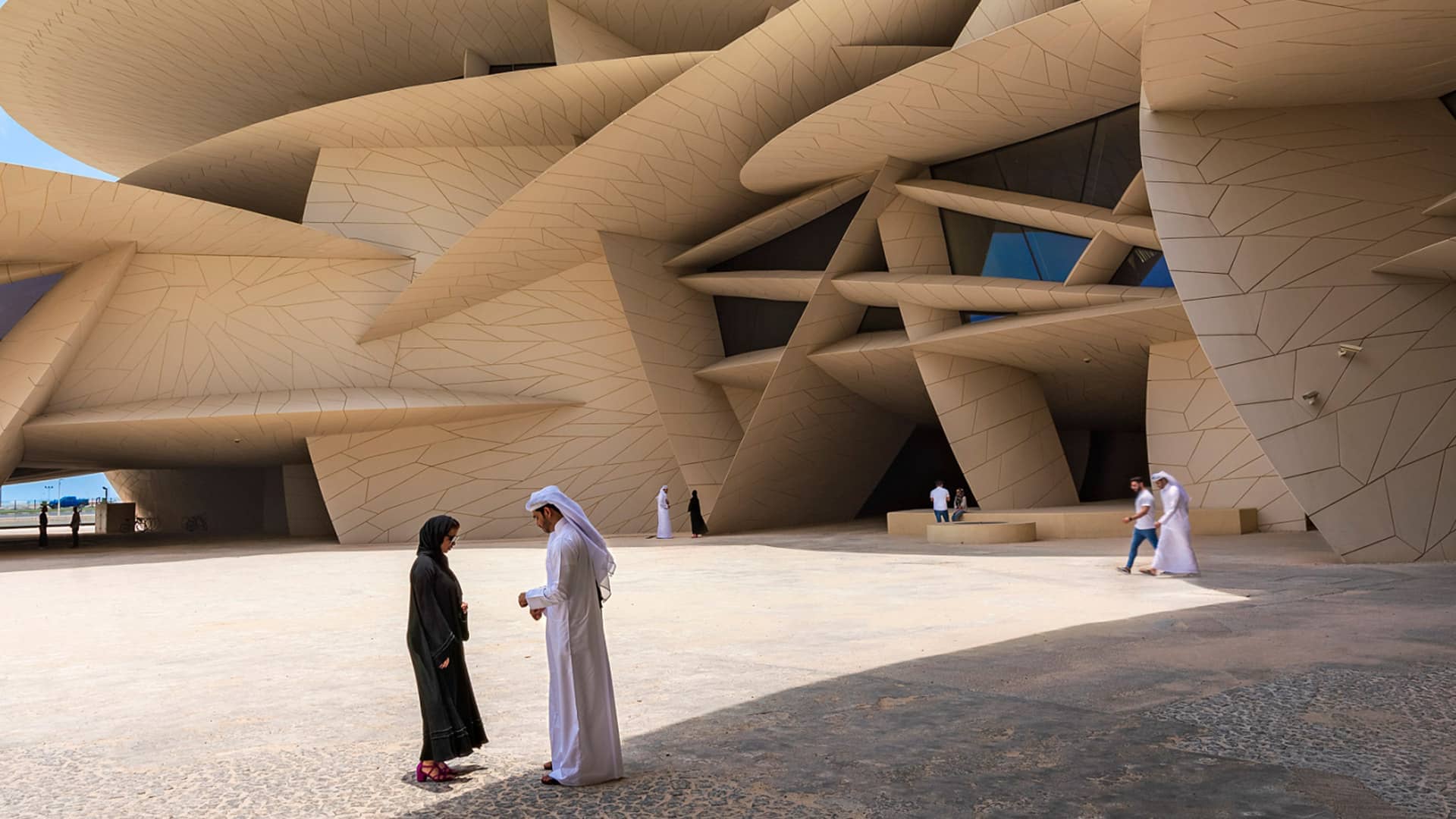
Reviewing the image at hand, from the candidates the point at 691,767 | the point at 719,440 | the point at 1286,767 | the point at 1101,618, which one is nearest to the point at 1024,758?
the point at 1286,767

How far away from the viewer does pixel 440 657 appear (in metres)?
4.44

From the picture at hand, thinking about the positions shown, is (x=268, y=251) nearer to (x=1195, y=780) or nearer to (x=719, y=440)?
(x=719, y=440)

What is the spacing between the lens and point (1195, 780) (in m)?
3.76

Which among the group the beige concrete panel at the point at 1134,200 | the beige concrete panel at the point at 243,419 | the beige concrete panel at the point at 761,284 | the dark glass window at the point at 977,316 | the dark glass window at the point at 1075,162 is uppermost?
the dark glass window at the point at 1075,162

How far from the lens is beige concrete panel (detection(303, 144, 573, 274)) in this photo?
22.6 meters

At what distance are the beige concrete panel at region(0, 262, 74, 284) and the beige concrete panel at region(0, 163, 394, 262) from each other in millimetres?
120

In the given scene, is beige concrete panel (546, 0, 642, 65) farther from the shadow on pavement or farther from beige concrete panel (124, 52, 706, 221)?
the shadow on pavement

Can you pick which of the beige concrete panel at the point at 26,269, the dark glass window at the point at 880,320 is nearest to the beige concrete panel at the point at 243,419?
the beige concrete panel at the point at 26,269

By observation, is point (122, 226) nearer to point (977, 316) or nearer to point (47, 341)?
point (47, 341)

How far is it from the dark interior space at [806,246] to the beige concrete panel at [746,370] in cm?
186

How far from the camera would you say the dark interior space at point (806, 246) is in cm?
2078

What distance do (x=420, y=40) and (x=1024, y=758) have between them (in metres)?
24.3

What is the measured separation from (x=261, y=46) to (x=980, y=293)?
18155 mm

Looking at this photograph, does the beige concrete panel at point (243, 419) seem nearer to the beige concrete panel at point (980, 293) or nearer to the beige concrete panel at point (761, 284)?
the beige concrete panel at point (761, 284)
